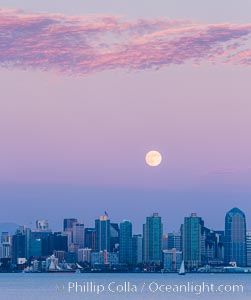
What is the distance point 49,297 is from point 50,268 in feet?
314

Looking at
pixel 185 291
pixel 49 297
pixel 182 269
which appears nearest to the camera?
pixel 49 297

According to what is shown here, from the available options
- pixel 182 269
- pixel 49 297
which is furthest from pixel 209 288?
pixel 182 269

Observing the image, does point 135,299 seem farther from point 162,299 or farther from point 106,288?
point 106,288

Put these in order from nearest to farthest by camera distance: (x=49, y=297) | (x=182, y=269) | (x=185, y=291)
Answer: (x=49, y=297), (x=185, y=291), (x=182, y=269)

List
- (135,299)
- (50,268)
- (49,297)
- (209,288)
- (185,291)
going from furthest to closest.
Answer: (50,268) → (209,288) → (185,291) → (49,297) → (135,299)

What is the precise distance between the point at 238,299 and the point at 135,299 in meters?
9.05

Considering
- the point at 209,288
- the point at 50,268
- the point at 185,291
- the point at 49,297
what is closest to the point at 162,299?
the point at 49,297

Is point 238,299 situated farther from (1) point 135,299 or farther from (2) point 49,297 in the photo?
(2) point 49,297

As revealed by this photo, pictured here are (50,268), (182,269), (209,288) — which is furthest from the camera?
(50,268)

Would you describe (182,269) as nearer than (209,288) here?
No

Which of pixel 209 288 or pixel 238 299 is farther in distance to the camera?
pixel 209 288

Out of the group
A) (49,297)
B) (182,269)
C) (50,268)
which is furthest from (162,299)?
(50,268)

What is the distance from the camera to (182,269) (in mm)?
174375

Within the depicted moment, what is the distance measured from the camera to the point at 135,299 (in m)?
93.6
